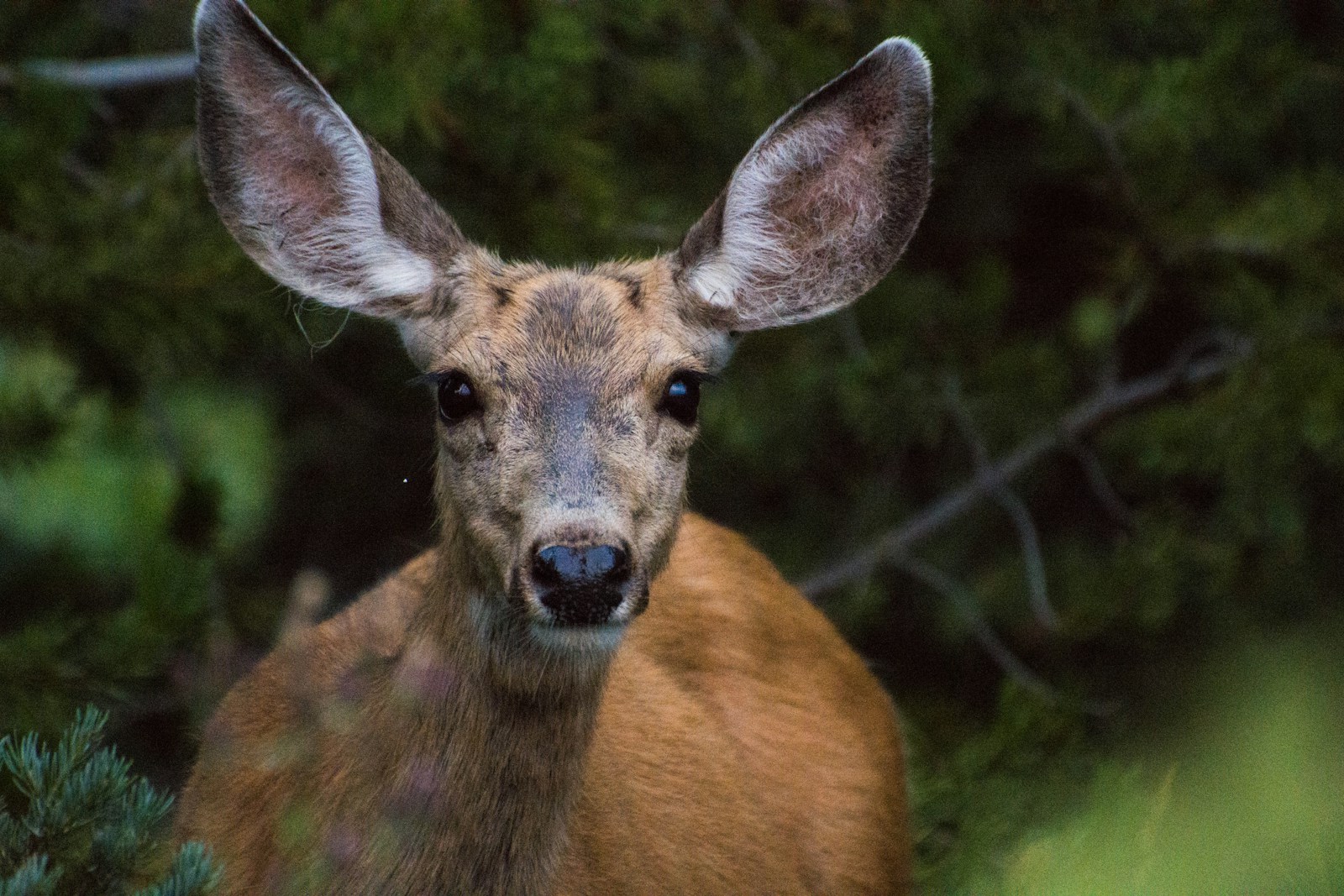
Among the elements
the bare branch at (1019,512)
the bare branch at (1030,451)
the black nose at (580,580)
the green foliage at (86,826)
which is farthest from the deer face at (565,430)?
the bare branch at (1030,451)

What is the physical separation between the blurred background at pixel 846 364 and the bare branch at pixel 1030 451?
0.02 metres

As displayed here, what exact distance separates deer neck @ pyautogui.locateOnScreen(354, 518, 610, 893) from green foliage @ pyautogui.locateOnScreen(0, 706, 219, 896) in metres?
0.96

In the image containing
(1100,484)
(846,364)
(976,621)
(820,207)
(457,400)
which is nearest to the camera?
(457,400)

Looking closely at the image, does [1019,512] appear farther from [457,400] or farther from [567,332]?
[457,400]

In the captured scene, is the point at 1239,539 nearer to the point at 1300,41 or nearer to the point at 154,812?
the point at 1300,41

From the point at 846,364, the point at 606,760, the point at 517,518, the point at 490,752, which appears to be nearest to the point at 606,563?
the point at 517,518

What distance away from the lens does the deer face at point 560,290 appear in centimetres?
291

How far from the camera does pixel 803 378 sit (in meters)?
5.91

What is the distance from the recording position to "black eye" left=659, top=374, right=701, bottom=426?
3.20 meters

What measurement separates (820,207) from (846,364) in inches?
91.9

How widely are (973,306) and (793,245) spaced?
2576 mm

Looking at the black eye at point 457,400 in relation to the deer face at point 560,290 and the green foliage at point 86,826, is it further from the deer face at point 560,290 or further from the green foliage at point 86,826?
the green foliage at point 86,826

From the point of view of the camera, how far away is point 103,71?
15.0ft

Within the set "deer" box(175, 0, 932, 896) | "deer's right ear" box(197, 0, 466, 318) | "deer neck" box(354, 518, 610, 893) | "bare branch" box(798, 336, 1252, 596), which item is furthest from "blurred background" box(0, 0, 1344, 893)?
"deer neck" box(354, 518, 610, 893)
